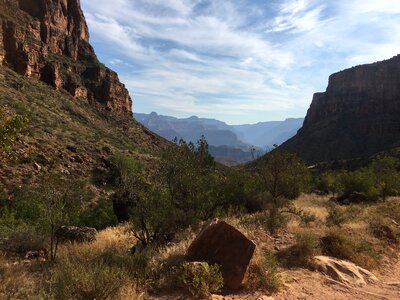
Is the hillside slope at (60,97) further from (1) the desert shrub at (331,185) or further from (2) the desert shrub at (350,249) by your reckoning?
(1) the desert shrub at (331,185)

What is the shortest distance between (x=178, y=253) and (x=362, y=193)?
2583cm

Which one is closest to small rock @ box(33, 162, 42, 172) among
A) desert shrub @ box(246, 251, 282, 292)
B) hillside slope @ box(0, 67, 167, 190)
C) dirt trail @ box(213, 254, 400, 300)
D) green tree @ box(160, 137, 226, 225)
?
hillside slope @ box(0, 67, 167, 190)

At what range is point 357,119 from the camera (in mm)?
168625

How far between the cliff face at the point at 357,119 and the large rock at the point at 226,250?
415ft

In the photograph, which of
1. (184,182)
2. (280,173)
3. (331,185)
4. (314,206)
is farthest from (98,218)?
(331,185)

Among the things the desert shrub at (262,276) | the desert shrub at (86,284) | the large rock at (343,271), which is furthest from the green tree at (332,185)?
the desert shrub at (86,284)

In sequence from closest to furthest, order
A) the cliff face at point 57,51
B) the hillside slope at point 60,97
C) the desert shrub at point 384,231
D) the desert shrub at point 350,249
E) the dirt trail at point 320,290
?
the dirt trail at point 320,290 → the desert shrub at point 350,249 → the desert shrub at point 384,231 → the hillside slope at point 60,97 → the cliff face at point 57,51

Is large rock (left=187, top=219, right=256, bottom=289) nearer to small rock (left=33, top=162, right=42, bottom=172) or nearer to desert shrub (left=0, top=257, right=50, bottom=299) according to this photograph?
desert shrub (left=0, top=257, right=50, bottom=299)

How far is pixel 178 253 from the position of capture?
9.86m

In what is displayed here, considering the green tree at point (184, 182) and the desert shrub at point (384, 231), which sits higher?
the green tree at point (184, 182)

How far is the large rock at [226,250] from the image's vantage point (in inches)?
344

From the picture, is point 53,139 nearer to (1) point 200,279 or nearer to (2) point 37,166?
(2) point 37,166

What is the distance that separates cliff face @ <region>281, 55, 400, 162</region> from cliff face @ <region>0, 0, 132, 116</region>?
65472 mm

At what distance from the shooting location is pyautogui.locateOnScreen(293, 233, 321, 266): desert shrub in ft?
36.1
